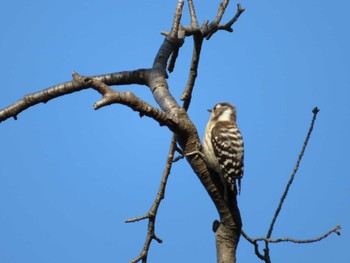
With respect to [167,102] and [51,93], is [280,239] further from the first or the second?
[51,93]

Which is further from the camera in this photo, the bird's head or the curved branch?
the bird's head

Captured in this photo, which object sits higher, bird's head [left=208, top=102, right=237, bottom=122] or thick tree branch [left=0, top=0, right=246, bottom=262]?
bird's head [left=208, top=102, right=237, bottom=122]

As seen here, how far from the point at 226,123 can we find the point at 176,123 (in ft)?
8.26

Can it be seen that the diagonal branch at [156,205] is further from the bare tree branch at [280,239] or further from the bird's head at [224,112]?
the bird's head at [224,112]

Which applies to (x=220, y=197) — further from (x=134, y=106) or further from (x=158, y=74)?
(x=158, y=74)

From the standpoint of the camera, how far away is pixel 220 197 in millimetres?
2959

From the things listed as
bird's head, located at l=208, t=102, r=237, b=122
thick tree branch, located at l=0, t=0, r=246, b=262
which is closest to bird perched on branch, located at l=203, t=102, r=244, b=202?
bird's head, located at l=208, t=102, r=237, b=122

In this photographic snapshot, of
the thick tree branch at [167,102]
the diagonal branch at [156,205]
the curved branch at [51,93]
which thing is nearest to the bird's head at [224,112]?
the thick tree branch at [167,102]

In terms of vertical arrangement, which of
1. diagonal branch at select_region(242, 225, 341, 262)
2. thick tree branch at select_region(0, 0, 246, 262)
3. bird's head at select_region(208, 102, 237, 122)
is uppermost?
bird's head at select_region(208, 102, 237, 122)

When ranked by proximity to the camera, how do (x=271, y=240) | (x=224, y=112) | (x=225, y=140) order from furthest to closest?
1. (x=224, y=112)
2. (x=225, y=140)
3. (x=271, y=240)

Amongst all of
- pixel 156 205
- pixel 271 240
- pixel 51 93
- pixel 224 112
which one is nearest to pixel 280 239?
pixel 271 240

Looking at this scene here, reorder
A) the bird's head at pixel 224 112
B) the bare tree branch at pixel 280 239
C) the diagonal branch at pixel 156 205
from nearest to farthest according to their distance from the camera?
the bare tree branch at pixel 280 239 < the diagonal branch at pixel 156 205 < the bird's head at pixel 224 112

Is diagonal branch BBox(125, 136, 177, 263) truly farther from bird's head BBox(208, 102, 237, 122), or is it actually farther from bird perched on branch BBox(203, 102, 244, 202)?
bird's head BBox(208, 102, 237, 122)

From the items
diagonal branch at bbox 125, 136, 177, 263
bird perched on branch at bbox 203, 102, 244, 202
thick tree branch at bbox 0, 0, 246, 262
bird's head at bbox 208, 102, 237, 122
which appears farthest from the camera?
bird's head at bbox 208, 102, 237, 122
